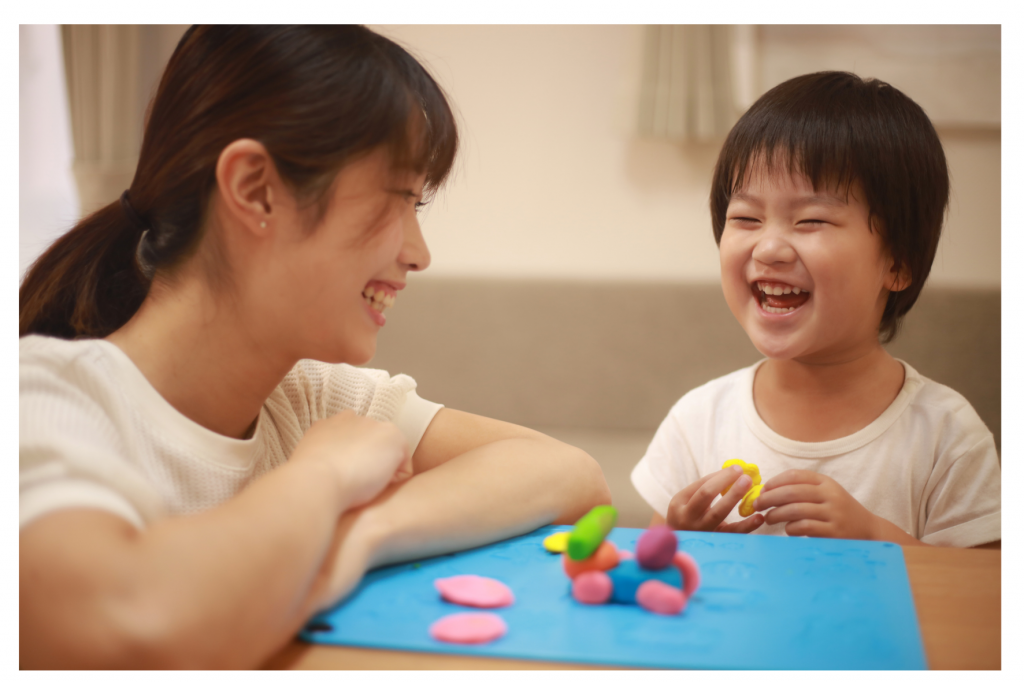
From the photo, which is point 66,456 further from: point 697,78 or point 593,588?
point 697,78

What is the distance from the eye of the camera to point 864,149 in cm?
99

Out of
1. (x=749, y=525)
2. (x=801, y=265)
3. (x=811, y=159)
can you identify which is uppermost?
(x=811, y=159)

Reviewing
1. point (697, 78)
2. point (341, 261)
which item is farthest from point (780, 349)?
point (697, 78)

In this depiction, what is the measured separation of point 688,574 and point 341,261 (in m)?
0.42

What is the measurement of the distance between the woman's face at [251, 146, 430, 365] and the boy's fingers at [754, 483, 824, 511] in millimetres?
495

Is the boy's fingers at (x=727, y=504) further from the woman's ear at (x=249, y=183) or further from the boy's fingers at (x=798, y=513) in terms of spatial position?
the woman's ear at (x=249, y=183)

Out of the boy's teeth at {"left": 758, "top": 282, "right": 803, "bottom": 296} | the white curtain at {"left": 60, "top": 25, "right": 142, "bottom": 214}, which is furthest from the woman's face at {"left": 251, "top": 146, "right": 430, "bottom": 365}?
the white curtain at {"left": 60, "top": 25, "right": 142, "bottom": 214}

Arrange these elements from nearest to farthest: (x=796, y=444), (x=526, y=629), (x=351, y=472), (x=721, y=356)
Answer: (x=526, y=629) → (x=351, y=472) → (x=796, y=444) → (x=721, y=356)

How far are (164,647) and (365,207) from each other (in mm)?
418

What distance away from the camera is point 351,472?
2.03 ft

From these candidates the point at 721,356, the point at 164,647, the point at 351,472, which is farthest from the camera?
the point at 721,356

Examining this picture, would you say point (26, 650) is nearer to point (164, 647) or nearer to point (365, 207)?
point (164, 647)
